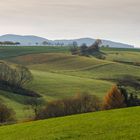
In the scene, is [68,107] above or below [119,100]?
below

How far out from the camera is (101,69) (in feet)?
473

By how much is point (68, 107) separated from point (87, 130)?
→ 1687 inches

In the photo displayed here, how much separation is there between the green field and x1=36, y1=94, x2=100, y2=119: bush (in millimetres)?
5511

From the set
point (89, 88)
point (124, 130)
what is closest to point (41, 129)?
point (124, 130)

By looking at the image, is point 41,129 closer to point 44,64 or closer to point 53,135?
point 53,135

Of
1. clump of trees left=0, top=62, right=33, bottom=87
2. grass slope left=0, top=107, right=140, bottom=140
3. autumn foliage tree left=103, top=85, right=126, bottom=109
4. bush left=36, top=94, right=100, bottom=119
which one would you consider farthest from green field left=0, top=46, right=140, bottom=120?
grass slope left=0, top=107, right=140, bottom=140

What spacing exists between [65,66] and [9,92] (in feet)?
208

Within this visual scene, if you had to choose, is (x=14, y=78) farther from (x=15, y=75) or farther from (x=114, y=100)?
(x=114, y=100)

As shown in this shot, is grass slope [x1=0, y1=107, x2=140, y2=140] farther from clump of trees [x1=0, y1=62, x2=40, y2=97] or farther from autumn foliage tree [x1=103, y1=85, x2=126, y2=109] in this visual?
clump of trees [x1=0, y1=62, x2=40, y2=97]

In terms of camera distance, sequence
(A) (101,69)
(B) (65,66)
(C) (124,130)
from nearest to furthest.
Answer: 1. (C) (124,130)
2. (A) (101,69)
3. (B) (65,66)

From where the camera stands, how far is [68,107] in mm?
65188

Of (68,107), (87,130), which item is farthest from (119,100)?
(87,130)

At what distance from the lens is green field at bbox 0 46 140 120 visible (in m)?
90.7

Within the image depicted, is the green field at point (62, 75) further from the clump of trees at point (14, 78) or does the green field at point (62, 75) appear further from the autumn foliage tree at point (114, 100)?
the autumn foliage tree at point (114, 100)
